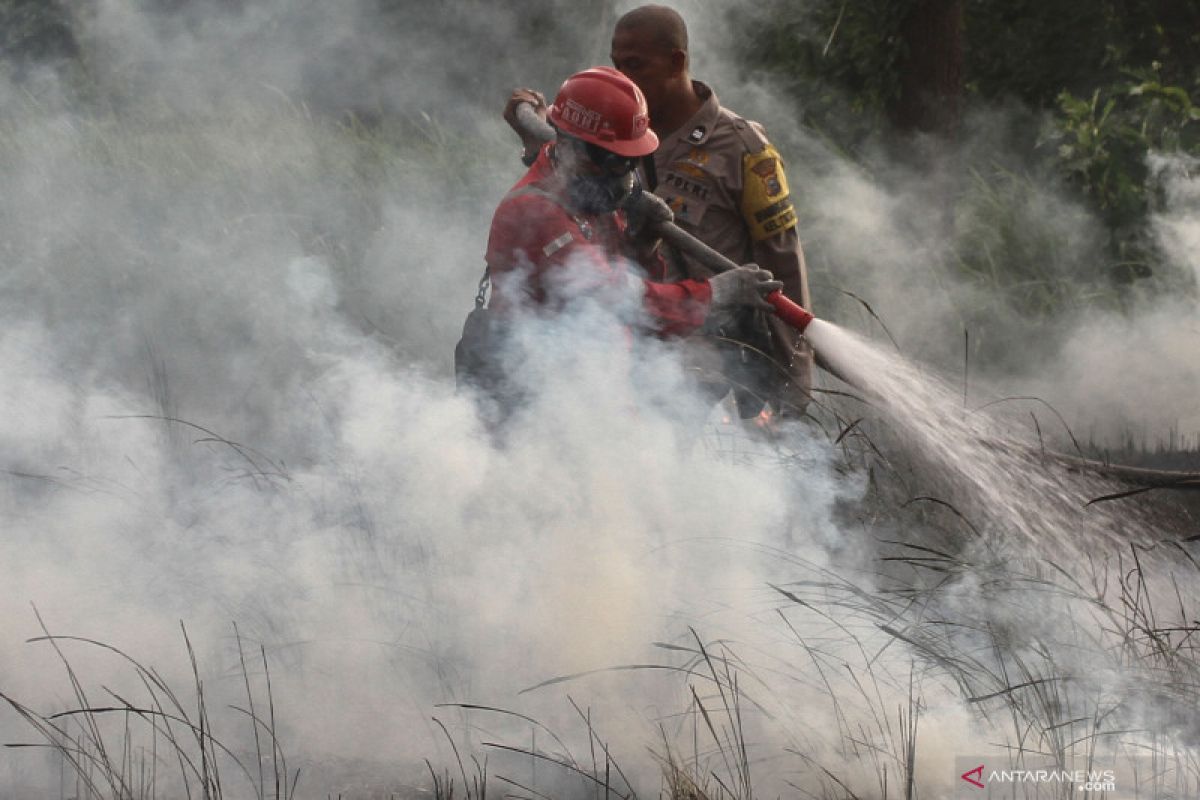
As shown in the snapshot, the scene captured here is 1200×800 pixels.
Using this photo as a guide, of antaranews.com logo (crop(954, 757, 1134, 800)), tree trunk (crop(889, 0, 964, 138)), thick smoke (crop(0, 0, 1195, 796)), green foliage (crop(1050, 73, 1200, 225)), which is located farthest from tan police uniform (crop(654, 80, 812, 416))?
green foliage (crop(1050, 73, 1200, 225))

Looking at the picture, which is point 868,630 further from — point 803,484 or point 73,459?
point 73,459

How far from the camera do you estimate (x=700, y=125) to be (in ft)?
14.3

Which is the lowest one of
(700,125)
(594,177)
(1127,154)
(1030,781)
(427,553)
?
(1030,781)

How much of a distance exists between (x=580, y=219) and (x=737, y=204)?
90 cm

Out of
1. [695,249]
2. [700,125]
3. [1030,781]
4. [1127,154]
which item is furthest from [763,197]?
[1127,154]

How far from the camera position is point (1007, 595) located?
12.1ft

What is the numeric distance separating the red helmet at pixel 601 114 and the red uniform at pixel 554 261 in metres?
0.14

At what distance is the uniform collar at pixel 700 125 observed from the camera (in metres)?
4.35

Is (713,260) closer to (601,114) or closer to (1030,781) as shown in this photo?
(601,114)

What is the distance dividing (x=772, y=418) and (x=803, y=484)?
33cm

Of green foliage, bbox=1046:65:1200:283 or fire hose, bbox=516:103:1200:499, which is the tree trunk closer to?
green foliage, bbox=1046:65:1200:283

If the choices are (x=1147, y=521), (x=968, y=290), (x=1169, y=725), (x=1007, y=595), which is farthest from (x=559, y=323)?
(x=968, y=290)

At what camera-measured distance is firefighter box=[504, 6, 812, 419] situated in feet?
14.2

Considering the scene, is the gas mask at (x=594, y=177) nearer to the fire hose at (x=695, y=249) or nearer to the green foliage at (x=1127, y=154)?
the fire hose at (x=695, y=249)
